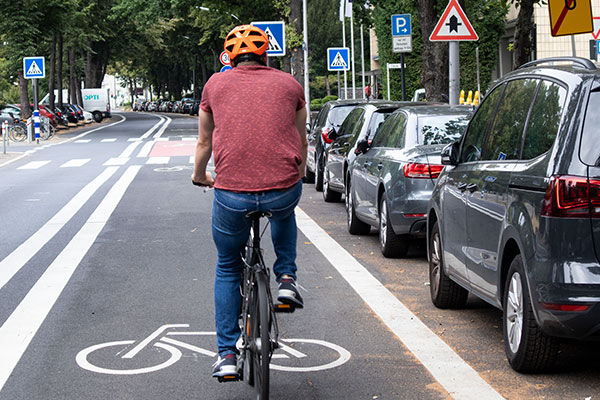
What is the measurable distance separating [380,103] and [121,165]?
12.5 meters

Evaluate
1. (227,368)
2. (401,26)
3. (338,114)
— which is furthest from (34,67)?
(227,368)

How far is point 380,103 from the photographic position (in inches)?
566

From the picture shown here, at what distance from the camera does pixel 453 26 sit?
48.3 ft

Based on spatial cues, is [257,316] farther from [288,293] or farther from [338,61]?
[338,61]

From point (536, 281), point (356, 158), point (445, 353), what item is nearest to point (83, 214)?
point (356, 158)

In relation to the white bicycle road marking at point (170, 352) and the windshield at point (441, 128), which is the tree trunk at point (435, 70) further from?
the white bicycle road marking at point (170, 352)

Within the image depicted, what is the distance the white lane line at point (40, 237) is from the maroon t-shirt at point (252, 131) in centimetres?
443

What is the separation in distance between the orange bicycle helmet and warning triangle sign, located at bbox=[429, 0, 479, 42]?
9.88 meters

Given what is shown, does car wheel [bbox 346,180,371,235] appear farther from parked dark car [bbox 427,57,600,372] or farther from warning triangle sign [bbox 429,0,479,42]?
parked dark car [bbox 427,57,600,372]

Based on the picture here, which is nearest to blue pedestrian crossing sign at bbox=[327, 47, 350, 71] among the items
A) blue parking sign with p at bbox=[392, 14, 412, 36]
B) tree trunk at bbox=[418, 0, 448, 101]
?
blue parking sign with p at bbox=[392, 14, 412, 36]

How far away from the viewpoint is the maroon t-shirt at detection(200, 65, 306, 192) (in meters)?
4.85

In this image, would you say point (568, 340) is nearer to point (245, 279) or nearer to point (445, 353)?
point (445, 353)

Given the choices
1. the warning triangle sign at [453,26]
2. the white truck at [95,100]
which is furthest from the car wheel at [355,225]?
the white truck at [95,100]

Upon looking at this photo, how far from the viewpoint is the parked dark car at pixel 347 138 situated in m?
13.1
